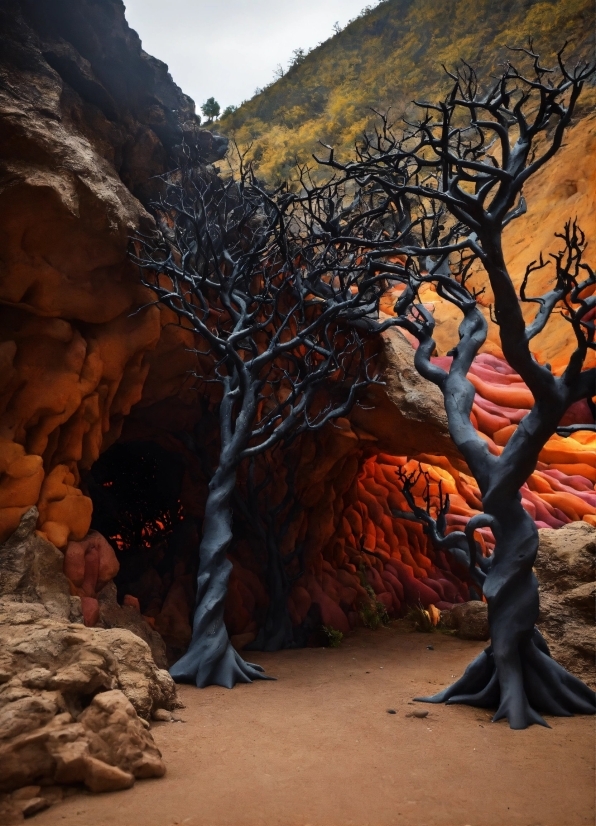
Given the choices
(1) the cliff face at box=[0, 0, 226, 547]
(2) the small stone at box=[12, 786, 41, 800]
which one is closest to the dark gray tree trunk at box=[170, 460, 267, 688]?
(1) the cliff face at box=[0, 0, 226, 547]

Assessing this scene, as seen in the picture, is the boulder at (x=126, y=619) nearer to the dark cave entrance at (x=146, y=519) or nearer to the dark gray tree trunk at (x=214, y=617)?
the dark gray tree trunk at (x=214, y=617)

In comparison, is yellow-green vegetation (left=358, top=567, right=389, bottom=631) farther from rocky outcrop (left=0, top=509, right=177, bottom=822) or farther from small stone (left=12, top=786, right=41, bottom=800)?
small stone (left=12, top=786, right=41, bottom=800)

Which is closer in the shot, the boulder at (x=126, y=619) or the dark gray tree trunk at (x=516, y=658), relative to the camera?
the dark gray tree trunk at (x=516, y=658)

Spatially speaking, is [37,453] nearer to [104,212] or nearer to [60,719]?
[104,212]

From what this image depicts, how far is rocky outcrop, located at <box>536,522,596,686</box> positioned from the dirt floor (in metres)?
0.98

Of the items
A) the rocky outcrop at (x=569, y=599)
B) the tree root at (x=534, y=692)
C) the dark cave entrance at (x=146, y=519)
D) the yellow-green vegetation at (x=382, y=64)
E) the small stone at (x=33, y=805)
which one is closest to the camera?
the small stone at (x=33, y=805)

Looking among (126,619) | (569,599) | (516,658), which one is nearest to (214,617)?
(126,619)

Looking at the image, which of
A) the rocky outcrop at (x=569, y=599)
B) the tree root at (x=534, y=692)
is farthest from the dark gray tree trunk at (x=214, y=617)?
the rocky outcrop at (x=569, y=599)

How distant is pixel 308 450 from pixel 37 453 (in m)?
4.79

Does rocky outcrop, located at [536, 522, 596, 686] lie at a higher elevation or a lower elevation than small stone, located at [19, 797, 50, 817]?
higher

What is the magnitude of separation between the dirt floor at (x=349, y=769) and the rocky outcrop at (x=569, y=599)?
978 mm

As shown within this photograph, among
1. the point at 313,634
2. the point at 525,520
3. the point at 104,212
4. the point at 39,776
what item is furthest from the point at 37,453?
the point at 313,634

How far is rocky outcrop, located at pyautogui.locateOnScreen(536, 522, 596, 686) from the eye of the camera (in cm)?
502

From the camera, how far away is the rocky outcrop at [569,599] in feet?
16.5
